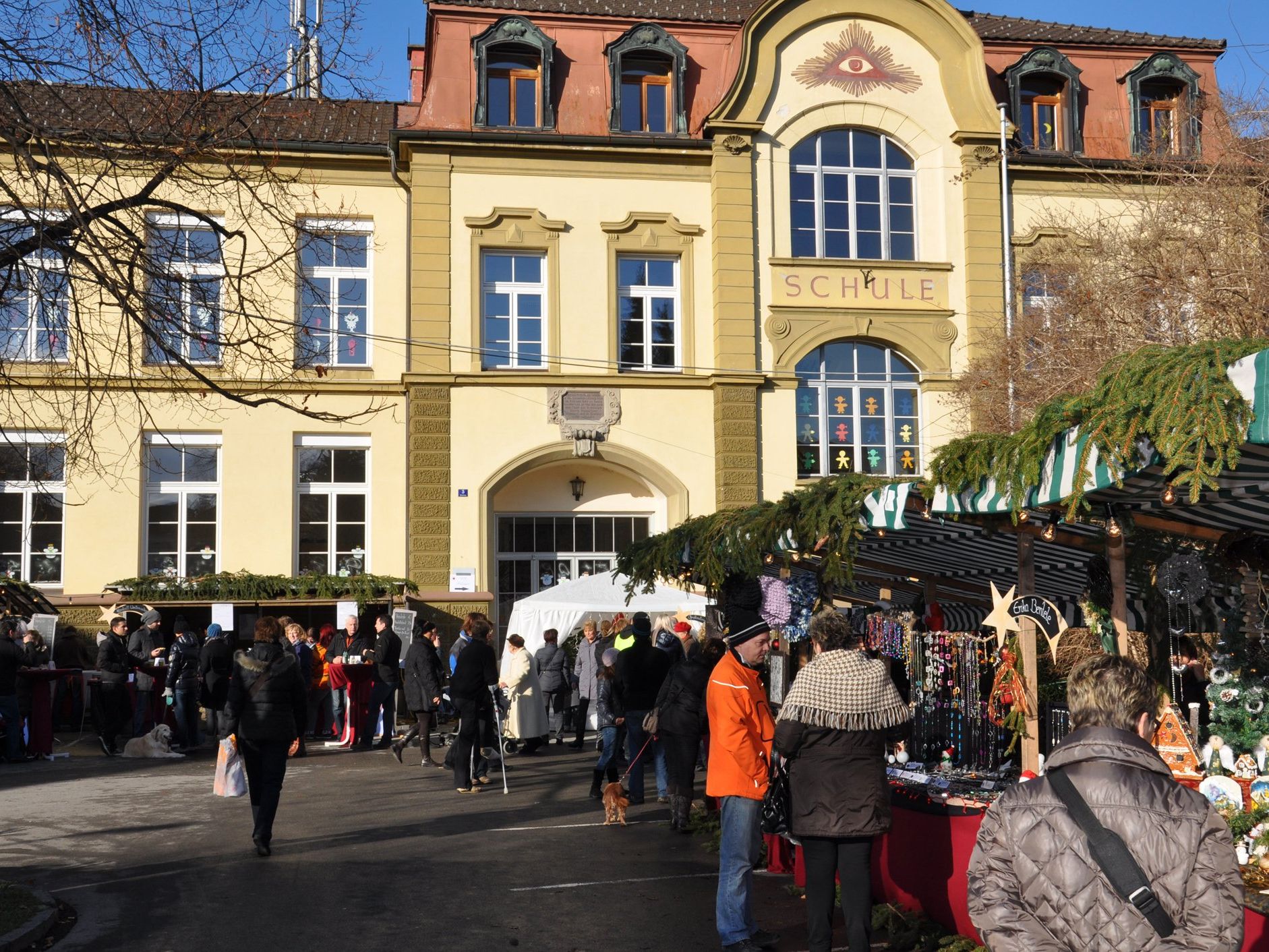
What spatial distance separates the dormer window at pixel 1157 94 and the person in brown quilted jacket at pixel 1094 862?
24052 millimetres

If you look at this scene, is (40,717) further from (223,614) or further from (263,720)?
(263,720)

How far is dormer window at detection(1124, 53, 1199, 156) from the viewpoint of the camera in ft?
83.7

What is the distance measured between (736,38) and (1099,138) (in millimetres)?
7207

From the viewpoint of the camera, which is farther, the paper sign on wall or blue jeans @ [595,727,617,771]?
the paper sign on wall

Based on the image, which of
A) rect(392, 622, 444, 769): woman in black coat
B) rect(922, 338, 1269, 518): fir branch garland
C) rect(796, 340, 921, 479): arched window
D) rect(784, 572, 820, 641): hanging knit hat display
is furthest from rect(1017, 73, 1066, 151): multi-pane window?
rect(922, 338, 1269, 518): fir branch garland

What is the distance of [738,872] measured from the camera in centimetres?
702

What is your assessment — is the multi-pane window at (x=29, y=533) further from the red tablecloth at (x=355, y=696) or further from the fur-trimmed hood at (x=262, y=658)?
the fur-trimmed hood at (x=262, y=658)

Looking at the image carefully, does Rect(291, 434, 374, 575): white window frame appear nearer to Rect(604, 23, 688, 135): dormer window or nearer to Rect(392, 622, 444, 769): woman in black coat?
Rect(604, 23, 688, 135): dormer window

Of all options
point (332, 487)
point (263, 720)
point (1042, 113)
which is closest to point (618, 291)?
point (332, 487)

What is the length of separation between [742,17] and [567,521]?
10086 millimetres

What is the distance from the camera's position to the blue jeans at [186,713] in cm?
1766

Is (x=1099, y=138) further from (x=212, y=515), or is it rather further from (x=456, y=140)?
(x=212, y=515)

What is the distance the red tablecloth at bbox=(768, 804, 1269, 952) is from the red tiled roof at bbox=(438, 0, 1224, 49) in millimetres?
19979

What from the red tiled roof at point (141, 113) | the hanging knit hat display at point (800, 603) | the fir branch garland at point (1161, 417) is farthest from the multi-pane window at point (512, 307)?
the fir branch garland at point (1161, 417)
